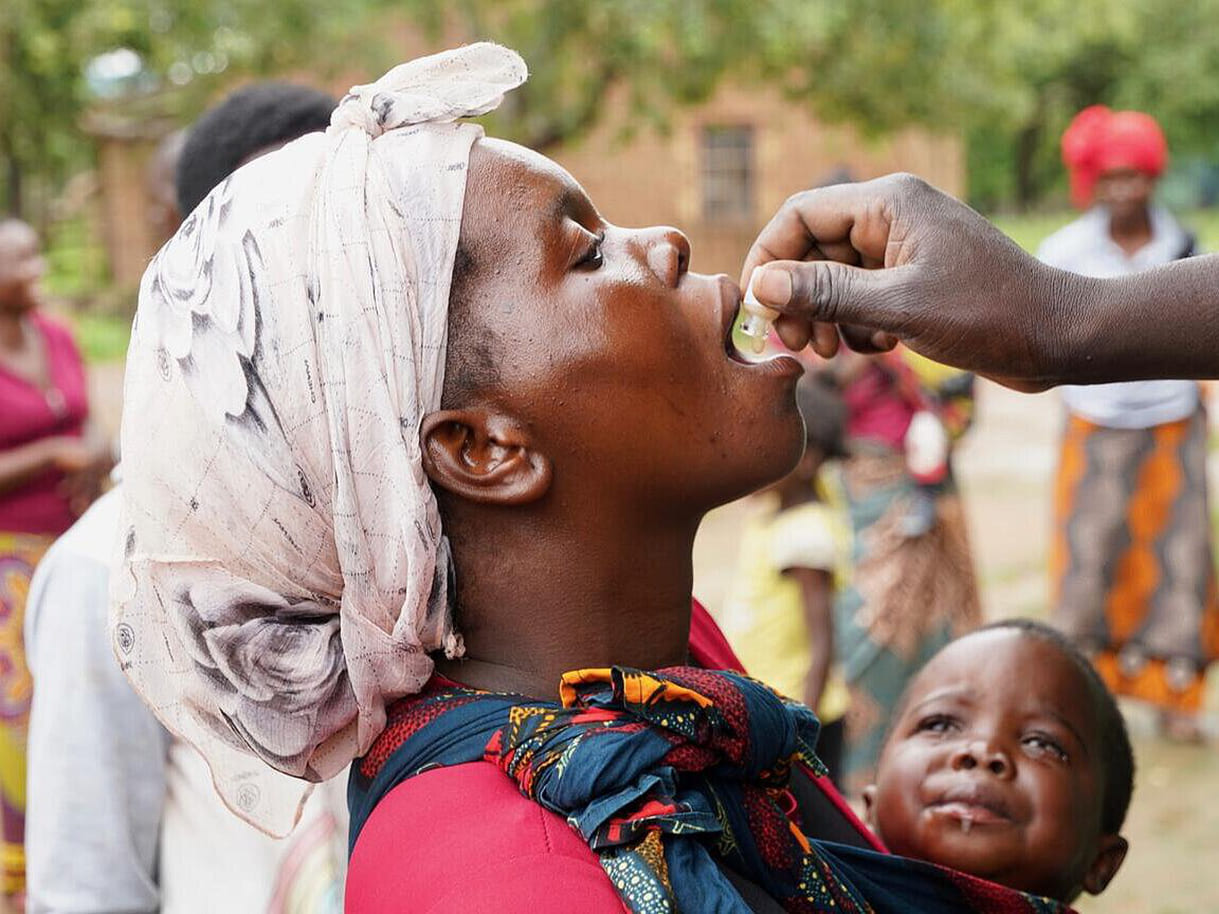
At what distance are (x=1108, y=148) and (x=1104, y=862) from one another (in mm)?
5057

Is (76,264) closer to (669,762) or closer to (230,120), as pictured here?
(230,120)

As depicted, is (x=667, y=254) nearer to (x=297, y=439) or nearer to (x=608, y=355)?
(x=608, y=355)

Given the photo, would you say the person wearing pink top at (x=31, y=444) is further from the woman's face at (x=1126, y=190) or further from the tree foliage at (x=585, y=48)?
the tree foliage at (x=585, y=48)

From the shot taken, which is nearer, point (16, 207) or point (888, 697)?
point (888, 697)

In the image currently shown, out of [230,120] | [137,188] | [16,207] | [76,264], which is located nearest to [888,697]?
[230,120]

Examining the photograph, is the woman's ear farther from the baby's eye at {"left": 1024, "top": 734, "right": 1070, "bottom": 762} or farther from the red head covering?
the red head covering

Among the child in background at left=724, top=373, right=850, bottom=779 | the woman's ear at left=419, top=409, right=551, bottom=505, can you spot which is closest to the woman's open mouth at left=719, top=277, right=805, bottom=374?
the woman's ear at left=419, top=409, right=551, bottom=505

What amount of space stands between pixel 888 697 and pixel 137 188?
62.1 ft

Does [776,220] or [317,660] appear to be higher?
[776,220]

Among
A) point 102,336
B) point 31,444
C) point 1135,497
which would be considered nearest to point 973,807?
point 31,444

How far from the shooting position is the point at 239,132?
8.74 ft

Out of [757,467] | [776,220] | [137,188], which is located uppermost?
[776,220]

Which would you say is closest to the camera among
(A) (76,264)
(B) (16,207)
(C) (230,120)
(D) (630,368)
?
(D) (630,368)

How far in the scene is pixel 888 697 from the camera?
5449 mm
